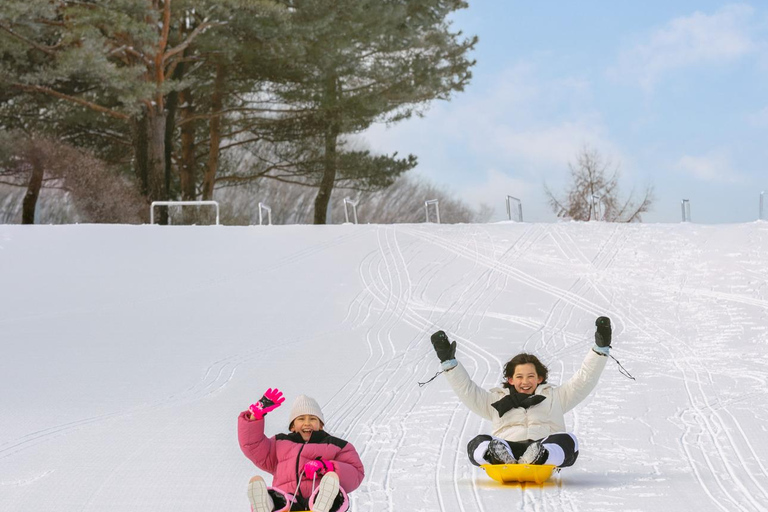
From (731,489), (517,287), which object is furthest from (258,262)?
(731,489)

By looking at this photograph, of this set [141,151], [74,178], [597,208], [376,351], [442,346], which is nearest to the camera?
[442,346]

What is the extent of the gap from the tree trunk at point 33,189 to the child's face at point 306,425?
2381cm

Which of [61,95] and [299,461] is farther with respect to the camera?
[61,95]

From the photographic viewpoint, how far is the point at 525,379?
5996 mm

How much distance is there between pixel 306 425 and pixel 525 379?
5.07 ft

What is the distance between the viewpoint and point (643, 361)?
11547 mm

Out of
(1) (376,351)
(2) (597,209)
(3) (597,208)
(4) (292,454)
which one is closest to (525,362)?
(4) (292,454)

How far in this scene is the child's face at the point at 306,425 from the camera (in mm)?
4973

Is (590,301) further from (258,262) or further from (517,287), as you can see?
(258,262)

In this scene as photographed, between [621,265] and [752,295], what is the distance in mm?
2693

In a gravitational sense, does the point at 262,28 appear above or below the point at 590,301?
above

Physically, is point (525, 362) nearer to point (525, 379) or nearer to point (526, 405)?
point (525, 379)

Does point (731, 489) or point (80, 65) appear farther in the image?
point (80, 65)

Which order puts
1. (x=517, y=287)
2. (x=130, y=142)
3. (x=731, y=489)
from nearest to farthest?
(x=731, y=489) < (x=517, y=287) < (x=130, y=142)
